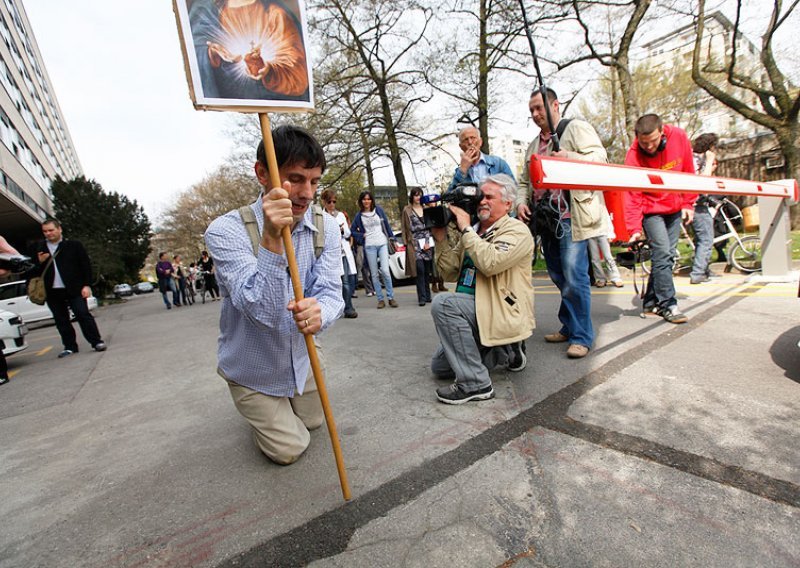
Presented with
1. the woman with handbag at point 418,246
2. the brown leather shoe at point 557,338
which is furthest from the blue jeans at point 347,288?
the brown leather shoe at point 557,338

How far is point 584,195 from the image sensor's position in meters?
3.10

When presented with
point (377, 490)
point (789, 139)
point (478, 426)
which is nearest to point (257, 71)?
point (377, 490)

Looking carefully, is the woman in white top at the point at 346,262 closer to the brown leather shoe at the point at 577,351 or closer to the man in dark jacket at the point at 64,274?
the man in dark jacket at the point at 64,274

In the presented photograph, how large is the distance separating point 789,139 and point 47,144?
1653 inches

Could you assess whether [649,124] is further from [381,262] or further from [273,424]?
[381,262]

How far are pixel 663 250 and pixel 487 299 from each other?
93.0 inches

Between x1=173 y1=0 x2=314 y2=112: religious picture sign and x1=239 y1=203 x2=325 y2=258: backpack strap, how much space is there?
616mm

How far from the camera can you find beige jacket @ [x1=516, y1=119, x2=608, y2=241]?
3.09 m

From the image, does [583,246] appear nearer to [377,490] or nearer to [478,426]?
[478,426]

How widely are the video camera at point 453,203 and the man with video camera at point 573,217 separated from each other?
0.69m

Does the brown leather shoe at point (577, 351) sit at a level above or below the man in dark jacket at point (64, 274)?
below

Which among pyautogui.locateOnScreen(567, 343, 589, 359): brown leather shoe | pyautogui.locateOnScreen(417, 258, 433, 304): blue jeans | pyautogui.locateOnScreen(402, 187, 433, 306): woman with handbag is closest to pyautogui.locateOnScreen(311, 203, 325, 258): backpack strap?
pyautogui.locateOnScreen(567, 343, 589, 359): brown leather shoe

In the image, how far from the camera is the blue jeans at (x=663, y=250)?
3887 millimetres

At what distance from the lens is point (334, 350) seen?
172 inches
